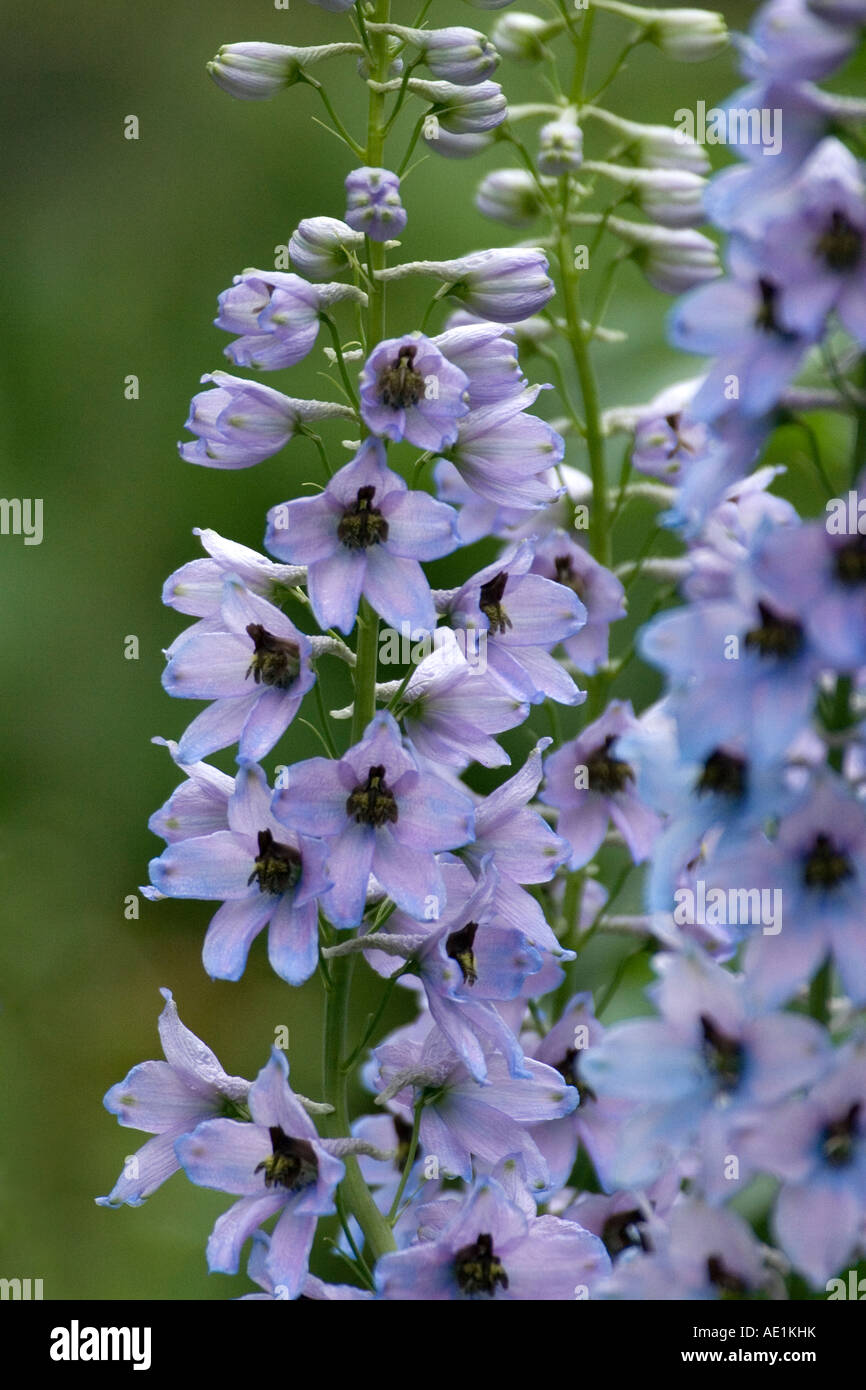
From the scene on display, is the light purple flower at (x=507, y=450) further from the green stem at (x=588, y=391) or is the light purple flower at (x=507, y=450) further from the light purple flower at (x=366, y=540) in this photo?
the green stem at (x=588, y=391)

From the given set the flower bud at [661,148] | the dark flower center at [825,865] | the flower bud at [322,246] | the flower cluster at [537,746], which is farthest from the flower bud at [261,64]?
the dark flower center at [825,865]

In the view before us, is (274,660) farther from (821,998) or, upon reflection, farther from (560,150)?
(560,150)

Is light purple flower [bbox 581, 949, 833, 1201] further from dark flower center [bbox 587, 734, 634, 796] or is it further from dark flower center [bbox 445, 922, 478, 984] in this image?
dark flower center [bbox 587, 734, 634, 796]
